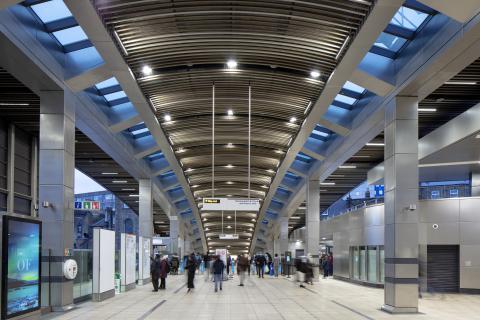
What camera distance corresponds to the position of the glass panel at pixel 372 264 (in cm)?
2630

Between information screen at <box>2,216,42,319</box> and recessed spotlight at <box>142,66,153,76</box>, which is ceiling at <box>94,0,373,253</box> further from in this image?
information screen at <box>2,216,42,319</box>

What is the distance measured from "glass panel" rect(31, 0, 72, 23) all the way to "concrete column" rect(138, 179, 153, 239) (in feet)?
56.2

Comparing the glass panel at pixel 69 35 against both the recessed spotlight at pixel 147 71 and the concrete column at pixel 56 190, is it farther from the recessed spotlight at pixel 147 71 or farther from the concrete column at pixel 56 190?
the recessed spotlight at pixel 147 71

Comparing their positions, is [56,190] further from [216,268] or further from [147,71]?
[216,268]

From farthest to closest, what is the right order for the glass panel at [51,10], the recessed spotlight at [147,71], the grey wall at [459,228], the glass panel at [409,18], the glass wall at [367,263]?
the glass wall at [367,263] < the grey wall at [459,228] < the recessed spotlight at [147,71] < the glass panel at [409,18] < the glass panel at [51,10]

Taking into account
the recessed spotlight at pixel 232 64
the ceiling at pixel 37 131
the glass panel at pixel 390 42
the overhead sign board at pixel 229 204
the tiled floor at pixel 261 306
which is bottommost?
the tiled floor at pixel 261 306

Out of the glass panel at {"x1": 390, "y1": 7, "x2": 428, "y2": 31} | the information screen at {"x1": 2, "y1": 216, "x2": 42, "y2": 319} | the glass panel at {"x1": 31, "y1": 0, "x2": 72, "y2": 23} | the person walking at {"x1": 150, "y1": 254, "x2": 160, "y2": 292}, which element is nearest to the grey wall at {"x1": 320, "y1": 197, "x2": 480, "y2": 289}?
the glass panel at {"x1": 390, "y1": 7, "x2": 428, "y2": 31}

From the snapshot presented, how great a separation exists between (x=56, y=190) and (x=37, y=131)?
29.3 feet

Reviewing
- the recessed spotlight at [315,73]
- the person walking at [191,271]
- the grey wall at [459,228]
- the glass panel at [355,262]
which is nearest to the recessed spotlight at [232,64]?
the recessed spotlight at [315,73]

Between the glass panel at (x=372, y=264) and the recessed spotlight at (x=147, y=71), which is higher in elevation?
the recessed spotlight at (x=147, y=71)

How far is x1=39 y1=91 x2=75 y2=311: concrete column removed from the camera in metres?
15.3

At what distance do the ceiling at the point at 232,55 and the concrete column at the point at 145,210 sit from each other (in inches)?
276

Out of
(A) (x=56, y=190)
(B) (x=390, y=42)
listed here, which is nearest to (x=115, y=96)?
(A) (x=56, y=190)

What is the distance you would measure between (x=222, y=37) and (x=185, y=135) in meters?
10.6
